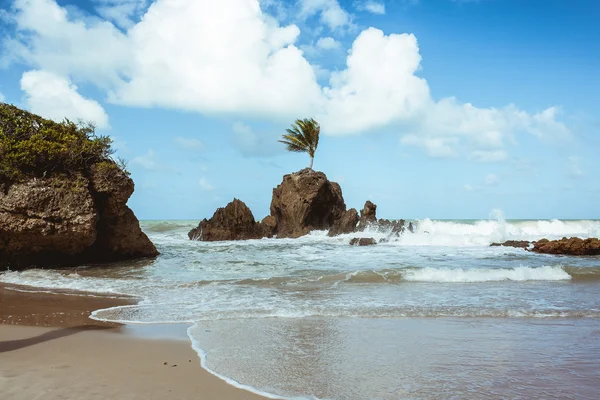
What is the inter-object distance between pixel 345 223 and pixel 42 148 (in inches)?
687

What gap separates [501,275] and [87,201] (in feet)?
37.5

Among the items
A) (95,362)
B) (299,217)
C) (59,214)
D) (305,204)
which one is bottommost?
(95,362)

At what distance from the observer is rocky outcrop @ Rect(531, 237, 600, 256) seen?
16641mm

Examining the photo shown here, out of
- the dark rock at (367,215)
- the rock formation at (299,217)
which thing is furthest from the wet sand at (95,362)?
the dark rock at (367,215)

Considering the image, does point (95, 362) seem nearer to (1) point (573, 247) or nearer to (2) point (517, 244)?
(1) point (573, 247)

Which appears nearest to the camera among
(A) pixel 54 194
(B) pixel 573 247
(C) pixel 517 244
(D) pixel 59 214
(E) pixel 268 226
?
(D) pixel 59 214

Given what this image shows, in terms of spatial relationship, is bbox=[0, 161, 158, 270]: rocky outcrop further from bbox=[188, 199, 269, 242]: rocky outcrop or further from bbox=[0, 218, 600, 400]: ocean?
bbox=[188, 199, 269, 242]: rocky outcrop

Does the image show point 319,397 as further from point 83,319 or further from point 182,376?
point 83,319

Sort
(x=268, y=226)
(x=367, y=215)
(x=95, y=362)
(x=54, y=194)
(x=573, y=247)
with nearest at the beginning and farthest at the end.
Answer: (x=95, y=362)
(x=54, y=194)
(x=573, y=247)
(x=367, y=215)
(x=268, y=226)

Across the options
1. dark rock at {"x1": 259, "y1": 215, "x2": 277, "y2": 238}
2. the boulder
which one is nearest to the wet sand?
dark rock at {"x1": 259, "y1": 215, "x2": 277, "y2": 238}

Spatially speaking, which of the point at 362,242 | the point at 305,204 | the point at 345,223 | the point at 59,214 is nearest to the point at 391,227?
the point at 345,223

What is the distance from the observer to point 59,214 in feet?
39.2

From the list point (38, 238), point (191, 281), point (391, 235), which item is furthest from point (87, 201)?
point (391, 235)

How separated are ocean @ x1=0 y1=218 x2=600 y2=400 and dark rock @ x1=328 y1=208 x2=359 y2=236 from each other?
11.8 m
